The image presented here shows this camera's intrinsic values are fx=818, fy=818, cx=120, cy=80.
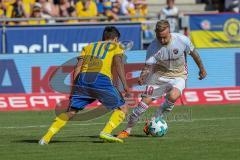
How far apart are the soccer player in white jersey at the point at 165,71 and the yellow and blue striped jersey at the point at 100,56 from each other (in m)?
1.12

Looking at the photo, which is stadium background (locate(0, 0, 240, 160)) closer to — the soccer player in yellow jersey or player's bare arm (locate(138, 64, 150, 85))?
the soccer player in yellow jersey

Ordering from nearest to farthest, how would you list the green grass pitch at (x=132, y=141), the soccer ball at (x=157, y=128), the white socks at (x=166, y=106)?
the green grass pitch at (x=132, y=141)
the soccer ball at (x=157, y=128)
the white socks at (x=166, y=106)

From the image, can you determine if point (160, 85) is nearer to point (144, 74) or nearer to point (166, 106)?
point (166, 106)

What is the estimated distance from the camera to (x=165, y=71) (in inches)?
597

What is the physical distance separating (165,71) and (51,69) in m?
7.83

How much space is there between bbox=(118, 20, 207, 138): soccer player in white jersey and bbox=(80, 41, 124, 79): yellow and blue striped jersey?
3.67 ft

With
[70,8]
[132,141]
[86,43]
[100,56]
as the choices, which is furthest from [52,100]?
[100,56]

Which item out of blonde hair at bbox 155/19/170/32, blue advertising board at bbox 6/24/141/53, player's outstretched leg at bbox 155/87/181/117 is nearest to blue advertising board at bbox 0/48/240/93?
blue advertising board at bbox 6/24/141/53

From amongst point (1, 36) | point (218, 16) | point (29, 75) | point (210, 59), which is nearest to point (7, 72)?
point (29, 75)

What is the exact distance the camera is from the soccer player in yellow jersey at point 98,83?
13438 mm

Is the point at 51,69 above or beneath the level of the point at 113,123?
beneath

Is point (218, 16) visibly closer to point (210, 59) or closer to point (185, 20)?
point (185, 20)

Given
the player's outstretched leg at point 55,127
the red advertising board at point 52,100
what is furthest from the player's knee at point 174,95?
the red advertising board at point 52,100

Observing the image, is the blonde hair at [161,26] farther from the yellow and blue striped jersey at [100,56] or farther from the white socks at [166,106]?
the white socks at [166,106]
